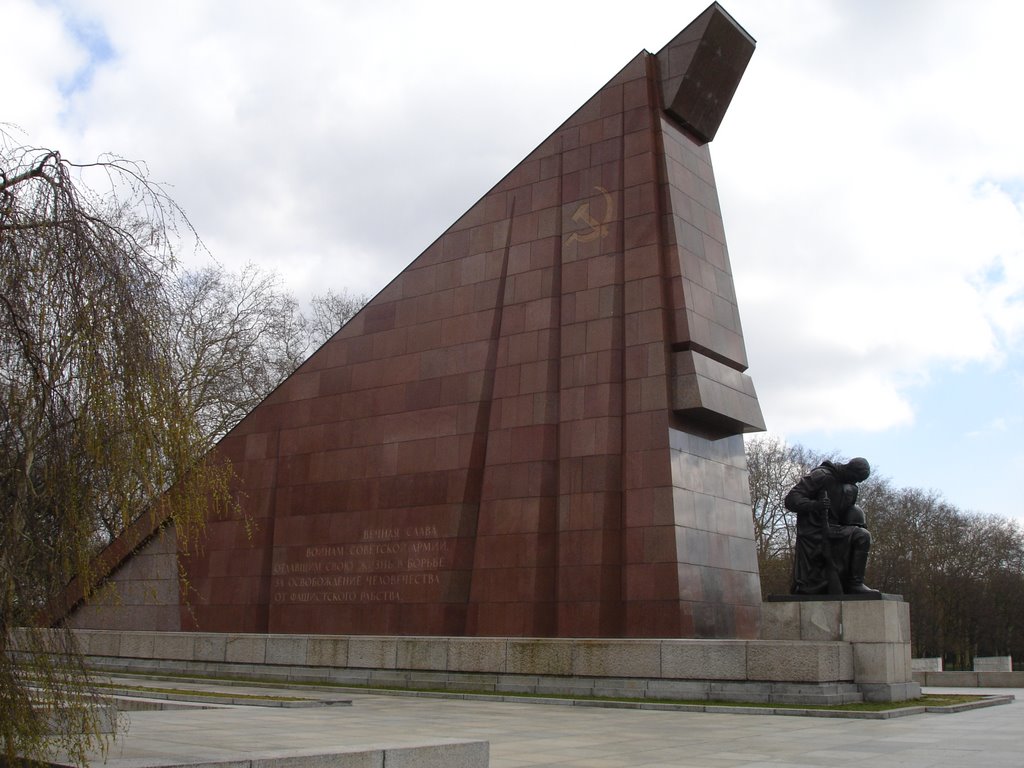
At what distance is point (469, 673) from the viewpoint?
1567 cm

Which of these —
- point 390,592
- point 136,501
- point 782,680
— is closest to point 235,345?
point 390,592

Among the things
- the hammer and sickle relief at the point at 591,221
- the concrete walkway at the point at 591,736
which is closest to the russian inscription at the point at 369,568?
the concrete walkway at the point at 591,736

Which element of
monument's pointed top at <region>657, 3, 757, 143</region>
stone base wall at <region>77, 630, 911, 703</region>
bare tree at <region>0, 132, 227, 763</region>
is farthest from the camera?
monument's pointed top at <region>657, 3, 757, 143</region>

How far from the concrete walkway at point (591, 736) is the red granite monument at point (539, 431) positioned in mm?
3175

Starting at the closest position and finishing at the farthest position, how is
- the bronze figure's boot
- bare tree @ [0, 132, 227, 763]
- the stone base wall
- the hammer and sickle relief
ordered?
bare tree @ [0, 132, 227, 763], the stone base wall, the bronze figure's boot, the hammer and sickle relief

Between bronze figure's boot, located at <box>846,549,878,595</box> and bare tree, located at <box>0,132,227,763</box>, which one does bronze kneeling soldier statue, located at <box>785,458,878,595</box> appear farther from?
bare tree, located at <box>0,132,227,763</box>

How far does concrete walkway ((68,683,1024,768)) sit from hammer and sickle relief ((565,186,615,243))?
7897mm

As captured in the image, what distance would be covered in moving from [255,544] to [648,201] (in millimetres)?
9780

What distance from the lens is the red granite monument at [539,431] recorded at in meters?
15.9

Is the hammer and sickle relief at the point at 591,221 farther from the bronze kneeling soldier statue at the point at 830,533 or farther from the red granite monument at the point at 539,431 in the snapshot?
the bronze kneeling soldier statue at the point at 830,533

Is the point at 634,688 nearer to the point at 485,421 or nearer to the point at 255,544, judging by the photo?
the point at 485,421

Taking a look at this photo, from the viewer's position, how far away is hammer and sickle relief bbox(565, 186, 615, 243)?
17516mm

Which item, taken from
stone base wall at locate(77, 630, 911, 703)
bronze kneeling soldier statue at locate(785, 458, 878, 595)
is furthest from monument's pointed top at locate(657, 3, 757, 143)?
stone base wall at locate(77, 630, 911, 703)

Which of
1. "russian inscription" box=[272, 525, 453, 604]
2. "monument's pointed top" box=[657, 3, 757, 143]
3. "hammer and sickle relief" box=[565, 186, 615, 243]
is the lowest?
"russian inscription" box=[272, 525, 453, 604]
